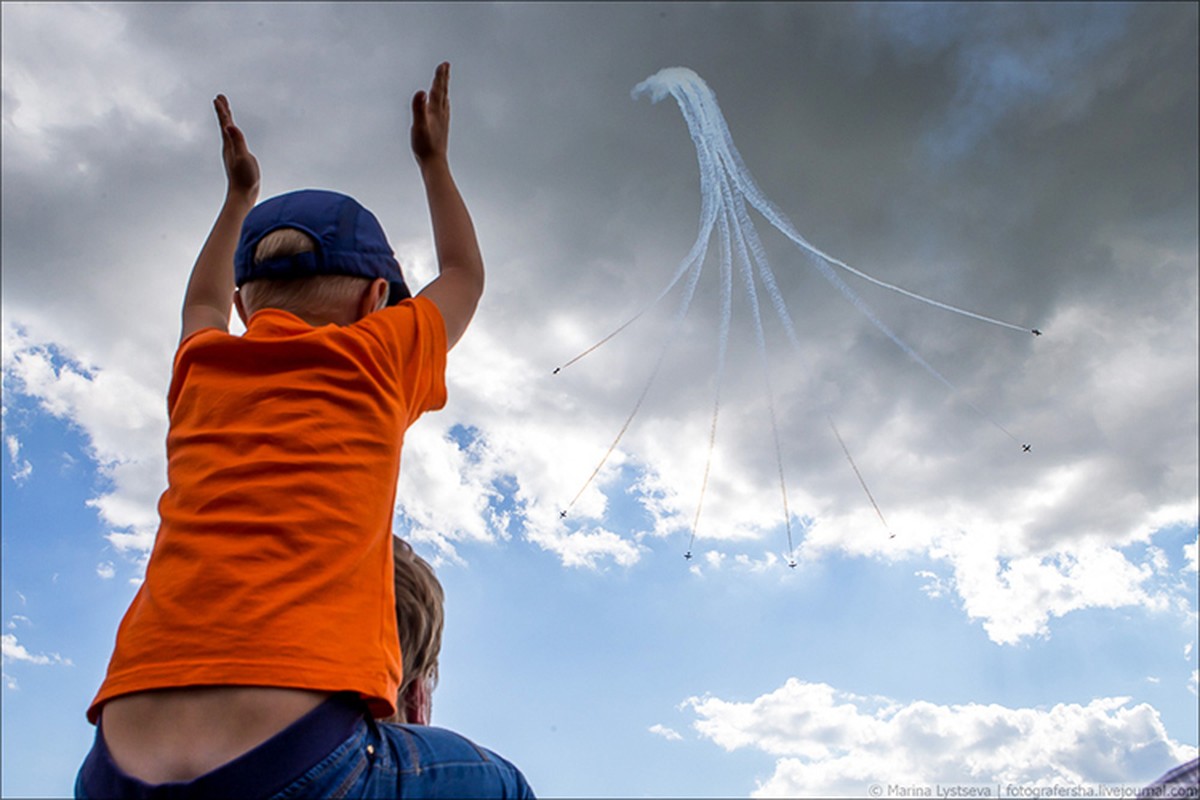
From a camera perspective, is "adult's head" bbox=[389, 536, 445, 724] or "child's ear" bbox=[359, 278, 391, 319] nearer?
"adult's head" bbox=[389, 536, 445, 724]

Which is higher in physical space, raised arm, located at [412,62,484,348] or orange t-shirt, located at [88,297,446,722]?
raised arm, located at [412,62,484,348]

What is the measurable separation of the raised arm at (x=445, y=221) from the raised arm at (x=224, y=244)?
974 millimetres

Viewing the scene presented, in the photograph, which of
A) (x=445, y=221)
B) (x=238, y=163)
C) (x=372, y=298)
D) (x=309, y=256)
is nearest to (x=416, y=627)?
(x=372, y=298)

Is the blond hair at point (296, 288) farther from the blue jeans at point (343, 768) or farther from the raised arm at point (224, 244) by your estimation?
the blue jeans at point (343, 768)

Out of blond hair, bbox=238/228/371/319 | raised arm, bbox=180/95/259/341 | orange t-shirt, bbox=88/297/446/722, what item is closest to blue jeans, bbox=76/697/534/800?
orange t-shirt, bbox=88/297/446/722

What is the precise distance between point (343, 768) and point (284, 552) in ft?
2.13

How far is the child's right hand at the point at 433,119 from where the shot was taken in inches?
188

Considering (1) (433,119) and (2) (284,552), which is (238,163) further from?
(2) (284,552)

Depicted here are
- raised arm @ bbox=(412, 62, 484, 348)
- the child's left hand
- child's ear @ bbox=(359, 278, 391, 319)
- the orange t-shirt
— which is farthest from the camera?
the child's left hand

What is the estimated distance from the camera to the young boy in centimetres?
278

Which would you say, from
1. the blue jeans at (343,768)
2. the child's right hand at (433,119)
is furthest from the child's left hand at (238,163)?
the blue jeans at (343,768)

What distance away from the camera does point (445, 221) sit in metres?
4.51

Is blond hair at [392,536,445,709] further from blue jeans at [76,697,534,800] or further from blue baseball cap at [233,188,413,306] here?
blue baseball cap at [233,188,413,306]

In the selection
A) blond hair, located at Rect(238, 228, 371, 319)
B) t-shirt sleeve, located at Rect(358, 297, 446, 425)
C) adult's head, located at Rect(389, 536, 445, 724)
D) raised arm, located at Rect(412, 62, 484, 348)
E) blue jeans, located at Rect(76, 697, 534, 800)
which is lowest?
blue jeans, located at Rect(76, 697, 534, 800)
